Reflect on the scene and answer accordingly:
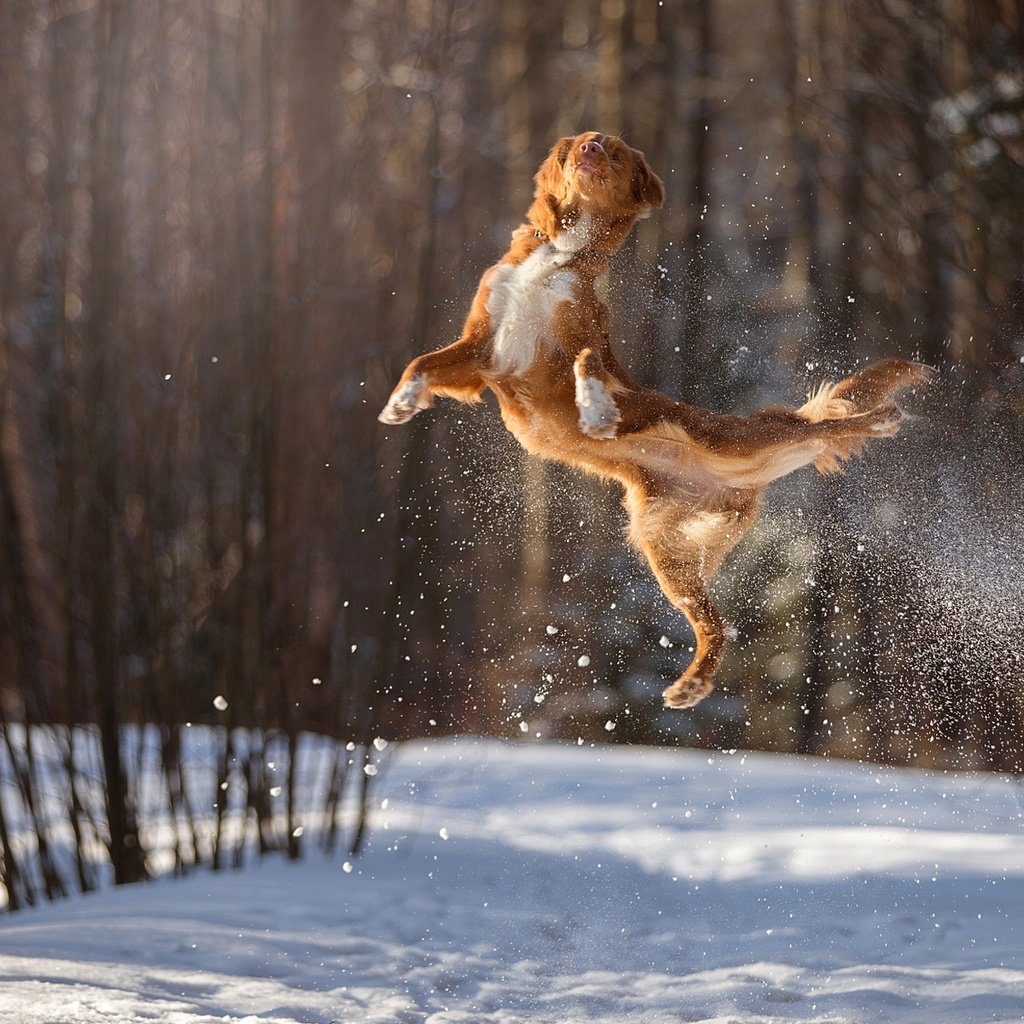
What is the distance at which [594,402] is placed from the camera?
377 centimetres

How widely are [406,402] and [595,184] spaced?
0.76 m

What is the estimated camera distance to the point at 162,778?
6.39 metres

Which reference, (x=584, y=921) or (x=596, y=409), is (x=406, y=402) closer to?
(x=596, y=409)

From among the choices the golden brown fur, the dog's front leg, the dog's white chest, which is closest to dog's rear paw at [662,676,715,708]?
the golden brown fur

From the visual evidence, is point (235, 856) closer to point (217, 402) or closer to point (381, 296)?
point (217, 402)

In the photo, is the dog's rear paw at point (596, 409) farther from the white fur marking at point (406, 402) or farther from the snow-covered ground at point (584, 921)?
the snow-covered ground at point (584, 921)

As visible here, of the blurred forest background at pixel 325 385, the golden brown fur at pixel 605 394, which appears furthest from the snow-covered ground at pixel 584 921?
the golden brown fur at pixel 605 394

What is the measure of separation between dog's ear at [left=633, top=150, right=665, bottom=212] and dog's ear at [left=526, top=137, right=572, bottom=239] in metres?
0.19

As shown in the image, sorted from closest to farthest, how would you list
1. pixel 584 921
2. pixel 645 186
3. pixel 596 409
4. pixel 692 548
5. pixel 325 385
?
pixel 596 409
pixel 645 186
pixel 692 548
pixel 584 921
pixel 325 385

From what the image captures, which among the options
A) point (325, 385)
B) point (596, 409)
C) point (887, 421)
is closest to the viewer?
point (596, 409)

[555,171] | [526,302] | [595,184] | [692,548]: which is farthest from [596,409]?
[692,548]

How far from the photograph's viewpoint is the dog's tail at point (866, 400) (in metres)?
4.16

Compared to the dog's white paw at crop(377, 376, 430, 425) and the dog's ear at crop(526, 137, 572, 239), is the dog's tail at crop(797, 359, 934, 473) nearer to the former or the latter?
the dog's ear at crop(526, 137, 572, 239)

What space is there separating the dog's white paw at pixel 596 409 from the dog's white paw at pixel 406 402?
441 mm
